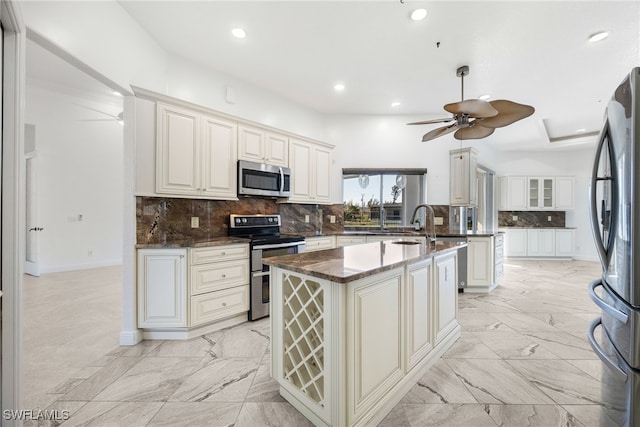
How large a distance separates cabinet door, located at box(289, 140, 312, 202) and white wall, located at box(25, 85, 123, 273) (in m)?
4.52

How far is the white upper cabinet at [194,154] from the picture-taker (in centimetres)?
263

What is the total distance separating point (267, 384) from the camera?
1.89m

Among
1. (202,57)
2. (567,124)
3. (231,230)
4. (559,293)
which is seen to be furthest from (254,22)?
(567,124)

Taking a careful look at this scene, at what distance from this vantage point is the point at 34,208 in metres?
4.94

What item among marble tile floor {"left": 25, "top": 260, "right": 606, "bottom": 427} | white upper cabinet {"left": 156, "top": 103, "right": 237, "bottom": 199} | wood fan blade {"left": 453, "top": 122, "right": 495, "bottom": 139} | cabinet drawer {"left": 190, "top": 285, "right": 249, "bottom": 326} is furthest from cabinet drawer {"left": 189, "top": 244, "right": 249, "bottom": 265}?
wood fan blade {"left": 453, "top": 122, "right": 495, "bottom": 139}

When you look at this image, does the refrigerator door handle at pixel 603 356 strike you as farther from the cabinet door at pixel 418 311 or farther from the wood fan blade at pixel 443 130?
the wood fan blade at pixel 443 130

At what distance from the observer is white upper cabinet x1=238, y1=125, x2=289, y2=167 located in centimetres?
326

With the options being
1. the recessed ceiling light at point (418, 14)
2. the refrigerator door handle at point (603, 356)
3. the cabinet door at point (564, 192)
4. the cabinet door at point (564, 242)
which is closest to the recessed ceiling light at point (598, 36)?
the recessed ceiling light at point (418, 14)

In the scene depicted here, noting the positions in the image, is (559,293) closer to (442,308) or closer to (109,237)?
(442,308)

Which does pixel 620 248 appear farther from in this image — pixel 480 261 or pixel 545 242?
pixel 545 242

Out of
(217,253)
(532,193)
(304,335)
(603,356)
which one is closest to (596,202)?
(603,356)

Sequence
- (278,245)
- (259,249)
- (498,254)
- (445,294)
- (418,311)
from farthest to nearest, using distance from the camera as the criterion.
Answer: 1. (498,254)
2. (278,245)
3. (259,249)
4. (445,294)
5. (418,311)

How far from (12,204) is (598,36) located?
4.65 meters

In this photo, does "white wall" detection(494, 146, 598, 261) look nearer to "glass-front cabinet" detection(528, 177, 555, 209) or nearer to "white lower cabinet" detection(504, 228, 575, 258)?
"glass-front cabinet" detection(528, 177, 555, 209)
